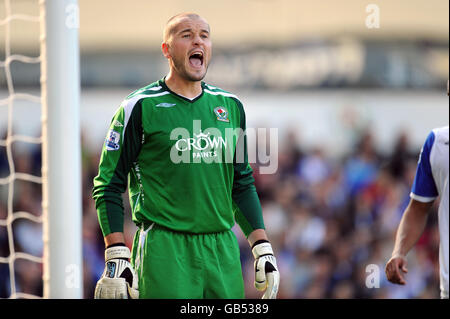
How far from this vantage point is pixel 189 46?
10.6 feet

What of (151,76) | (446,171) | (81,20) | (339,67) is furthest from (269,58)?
(446,171)

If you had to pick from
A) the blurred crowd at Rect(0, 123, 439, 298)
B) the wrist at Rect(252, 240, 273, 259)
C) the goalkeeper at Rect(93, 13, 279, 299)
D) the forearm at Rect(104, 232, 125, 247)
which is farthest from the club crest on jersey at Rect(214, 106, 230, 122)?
the blurred crowd at Rect(0, 123, 439, 298)

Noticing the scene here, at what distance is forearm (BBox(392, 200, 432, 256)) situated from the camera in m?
3.67

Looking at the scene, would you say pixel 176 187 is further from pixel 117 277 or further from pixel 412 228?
pixel 412 228

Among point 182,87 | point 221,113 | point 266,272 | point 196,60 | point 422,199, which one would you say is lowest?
point 266,272

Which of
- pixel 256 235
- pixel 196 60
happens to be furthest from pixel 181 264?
pixel 196 60

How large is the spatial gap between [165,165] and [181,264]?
1.36ft

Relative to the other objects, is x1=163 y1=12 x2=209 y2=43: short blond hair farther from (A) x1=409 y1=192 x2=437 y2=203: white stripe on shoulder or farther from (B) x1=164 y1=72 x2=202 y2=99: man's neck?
(A) x1=409 y1=192 x2=437 y2=203: white stripe on shoulder

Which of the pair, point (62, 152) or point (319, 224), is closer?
point (62, 152)

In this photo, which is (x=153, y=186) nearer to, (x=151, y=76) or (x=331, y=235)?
(x=331, y=235)

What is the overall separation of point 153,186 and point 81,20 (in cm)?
641
